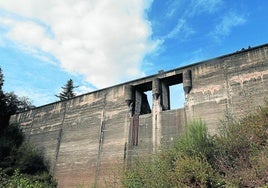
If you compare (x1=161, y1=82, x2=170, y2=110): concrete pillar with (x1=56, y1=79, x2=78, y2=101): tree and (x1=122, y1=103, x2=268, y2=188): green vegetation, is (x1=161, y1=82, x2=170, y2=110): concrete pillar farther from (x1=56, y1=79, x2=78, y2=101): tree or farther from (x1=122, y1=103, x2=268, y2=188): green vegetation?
(x1=56, y1=79, x2=78, y2=101): tree

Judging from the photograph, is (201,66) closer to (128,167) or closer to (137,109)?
(137,109)

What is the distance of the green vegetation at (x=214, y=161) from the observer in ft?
31.0

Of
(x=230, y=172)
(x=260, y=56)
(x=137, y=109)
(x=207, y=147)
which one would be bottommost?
(x=230, y=172)

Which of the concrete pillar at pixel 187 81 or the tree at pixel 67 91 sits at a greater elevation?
the tree at pixel 67 91

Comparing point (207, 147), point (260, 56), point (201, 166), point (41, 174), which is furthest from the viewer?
point (41, 174)

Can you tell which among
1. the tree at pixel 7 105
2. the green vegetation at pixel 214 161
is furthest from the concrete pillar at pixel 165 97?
the tree at pixel 7 105

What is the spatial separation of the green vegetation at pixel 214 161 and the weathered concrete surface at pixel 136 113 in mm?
1986

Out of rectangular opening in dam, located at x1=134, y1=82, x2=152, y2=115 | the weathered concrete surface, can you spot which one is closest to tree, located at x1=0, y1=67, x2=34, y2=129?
the weathered concrete surface

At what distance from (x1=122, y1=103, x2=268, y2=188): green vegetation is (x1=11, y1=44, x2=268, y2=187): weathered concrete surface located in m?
1.99

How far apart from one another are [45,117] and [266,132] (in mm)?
15636

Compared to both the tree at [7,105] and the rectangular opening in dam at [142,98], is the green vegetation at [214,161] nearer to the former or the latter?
the rectangular opening in dam at [142,98]

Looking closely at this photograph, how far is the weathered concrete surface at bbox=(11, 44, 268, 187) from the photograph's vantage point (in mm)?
13352

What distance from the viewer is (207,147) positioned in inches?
431

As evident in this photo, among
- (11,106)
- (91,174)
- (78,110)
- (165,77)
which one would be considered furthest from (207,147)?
(11,106)
